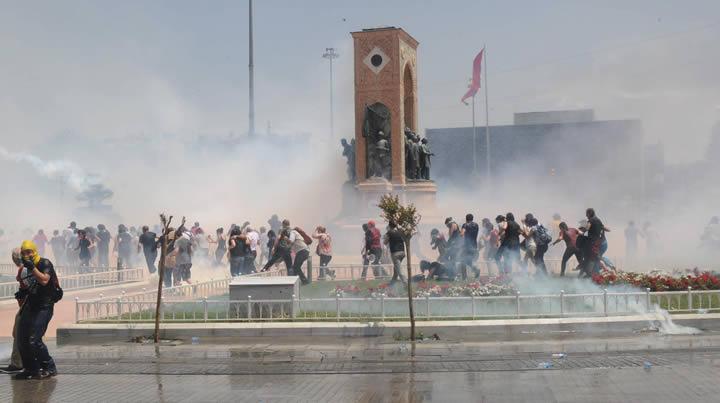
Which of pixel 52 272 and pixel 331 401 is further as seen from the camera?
pixel 52 272

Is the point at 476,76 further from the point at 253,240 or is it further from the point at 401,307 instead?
the point at 401,307

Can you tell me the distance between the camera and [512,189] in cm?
6469

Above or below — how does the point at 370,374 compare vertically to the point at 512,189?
below

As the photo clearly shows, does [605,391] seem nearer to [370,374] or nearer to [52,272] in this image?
[370,374]

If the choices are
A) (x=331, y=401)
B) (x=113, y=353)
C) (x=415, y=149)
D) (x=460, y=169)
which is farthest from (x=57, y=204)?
(x=331, y=401)

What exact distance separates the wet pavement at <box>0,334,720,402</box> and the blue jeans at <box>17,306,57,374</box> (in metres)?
0.30

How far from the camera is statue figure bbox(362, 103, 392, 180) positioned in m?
35.1

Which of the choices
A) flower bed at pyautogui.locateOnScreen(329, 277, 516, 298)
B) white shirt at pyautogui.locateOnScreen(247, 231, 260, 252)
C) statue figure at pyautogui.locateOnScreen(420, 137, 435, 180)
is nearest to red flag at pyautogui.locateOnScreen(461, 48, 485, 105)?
statue figure at pyautogui.locateOnScreen(420, 137, 435, 180)

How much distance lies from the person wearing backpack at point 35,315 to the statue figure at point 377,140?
81.5ft

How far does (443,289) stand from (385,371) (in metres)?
7.02

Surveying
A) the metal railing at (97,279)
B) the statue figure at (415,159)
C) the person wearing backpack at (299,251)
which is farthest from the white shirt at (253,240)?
the statue figure at (415,159)

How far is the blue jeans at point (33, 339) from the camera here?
1065 centimetres

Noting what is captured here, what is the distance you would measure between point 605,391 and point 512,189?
2213 inches

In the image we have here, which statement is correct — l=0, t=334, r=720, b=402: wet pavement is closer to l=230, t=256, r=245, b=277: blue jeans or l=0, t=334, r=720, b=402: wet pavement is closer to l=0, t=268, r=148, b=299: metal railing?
l=230, t=256, r=245, b=277: blue jeans
